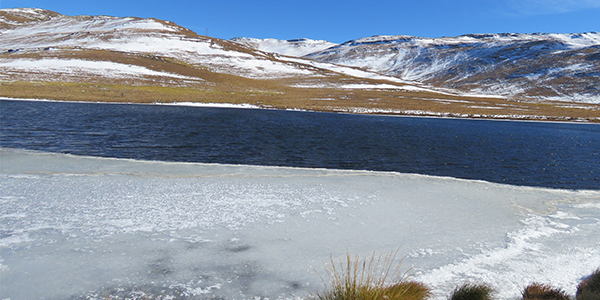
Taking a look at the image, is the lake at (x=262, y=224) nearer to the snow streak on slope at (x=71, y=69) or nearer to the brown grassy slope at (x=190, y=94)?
the brown grassy slope at (x=190, y=94)

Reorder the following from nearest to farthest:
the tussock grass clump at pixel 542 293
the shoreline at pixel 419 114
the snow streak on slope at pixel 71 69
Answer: the tussock grass clump at pixel 542 293 < the shoreline at pixel 419 114 < the snow streak on slope at pixel 71 69

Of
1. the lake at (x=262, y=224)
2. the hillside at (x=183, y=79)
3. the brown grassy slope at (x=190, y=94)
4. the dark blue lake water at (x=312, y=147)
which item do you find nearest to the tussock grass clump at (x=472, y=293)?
the lake at (x=262, y=224)

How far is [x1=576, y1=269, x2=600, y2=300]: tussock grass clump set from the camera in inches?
200

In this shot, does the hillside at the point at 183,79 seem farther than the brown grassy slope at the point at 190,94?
Yes

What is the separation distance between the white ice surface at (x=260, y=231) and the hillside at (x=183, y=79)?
41.6 m

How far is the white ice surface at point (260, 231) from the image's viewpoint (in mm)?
5816

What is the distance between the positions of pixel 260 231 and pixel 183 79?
8308cm

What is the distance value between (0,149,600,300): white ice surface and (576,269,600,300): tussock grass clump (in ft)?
0.83

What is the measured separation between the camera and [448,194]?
11867 mm

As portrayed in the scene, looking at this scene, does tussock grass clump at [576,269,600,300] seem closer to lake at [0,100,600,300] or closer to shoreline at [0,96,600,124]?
lake at [0,100,600,300]

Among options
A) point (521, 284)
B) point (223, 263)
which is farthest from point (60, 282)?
point (521, 284)

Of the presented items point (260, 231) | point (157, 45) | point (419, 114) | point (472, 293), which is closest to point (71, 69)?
point (157, 45)

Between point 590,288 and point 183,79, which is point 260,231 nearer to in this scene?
point 590,288

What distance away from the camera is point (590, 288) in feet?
18.0
